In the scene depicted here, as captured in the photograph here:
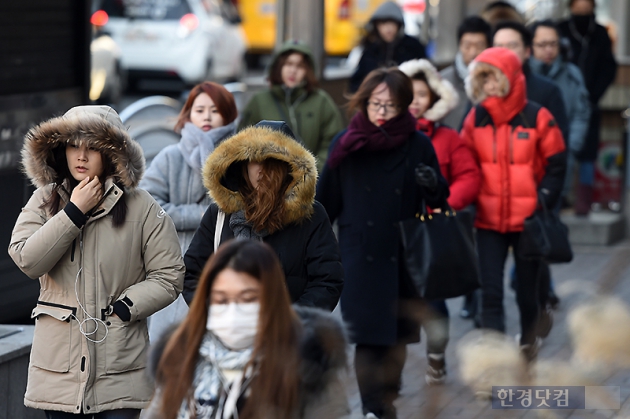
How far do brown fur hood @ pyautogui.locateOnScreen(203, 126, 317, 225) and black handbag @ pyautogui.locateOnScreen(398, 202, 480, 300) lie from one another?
154 centimetres

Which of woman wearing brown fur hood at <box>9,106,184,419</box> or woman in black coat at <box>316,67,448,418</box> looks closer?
woman wearing brown fur hood at <box>9,106,184,419</box>

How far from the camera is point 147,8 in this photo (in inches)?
821

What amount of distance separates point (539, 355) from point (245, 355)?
14.2 ft

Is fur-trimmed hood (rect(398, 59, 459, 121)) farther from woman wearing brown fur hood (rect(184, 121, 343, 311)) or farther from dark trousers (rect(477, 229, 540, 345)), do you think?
woman wearing brown fur hood (rect(184, 121, 343, 311))

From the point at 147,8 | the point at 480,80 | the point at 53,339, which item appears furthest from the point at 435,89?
the point at 147,8

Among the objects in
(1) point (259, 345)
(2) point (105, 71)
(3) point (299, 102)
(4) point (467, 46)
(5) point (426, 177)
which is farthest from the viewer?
(2) point (105, 71)

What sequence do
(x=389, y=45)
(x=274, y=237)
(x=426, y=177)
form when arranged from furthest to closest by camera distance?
(x=389, y=45), (x=426, y=177), (x=274, y=237)

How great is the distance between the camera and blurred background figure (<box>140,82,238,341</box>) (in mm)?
5551

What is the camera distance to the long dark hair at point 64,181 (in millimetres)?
4117

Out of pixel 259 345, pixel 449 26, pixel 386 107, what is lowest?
pixel 259 345

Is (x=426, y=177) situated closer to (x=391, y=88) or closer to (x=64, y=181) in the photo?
(x=391, y=88)

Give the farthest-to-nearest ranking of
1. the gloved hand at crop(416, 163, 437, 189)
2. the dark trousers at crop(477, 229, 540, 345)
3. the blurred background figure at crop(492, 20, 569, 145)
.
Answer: the blurred background figure at crop(492, 20, 569, 145) < the dark trousers at crop(477, 229, 540, 345) < the gloved hand at crop(416, 163, 437, 189)

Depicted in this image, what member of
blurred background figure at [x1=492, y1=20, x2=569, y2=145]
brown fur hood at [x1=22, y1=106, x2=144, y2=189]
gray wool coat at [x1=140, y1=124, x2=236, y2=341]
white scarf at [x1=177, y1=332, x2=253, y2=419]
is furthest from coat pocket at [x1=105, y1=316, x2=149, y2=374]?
blurred background figure at [x1=492, y1=20, x2=569, y2=145]

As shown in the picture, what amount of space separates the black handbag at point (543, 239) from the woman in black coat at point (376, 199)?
0.88 metres
